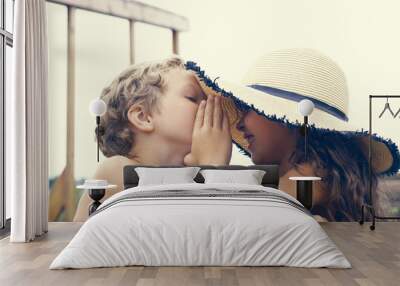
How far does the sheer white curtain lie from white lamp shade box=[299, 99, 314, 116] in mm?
3083

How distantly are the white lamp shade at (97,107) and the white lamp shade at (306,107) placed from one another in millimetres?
2457

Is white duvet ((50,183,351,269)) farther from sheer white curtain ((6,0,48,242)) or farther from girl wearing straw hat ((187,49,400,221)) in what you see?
girl wearing straw hat ((187,49,400,221))

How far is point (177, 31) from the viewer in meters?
7.54

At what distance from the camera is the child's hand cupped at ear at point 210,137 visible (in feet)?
24.2

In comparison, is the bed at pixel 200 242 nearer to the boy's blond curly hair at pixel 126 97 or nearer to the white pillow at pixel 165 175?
the white pillow at pixel 165 175

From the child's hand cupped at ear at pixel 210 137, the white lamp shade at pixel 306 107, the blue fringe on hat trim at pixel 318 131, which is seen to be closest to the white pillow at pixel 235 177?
the child's hand cupped at ear at pixel 210 137

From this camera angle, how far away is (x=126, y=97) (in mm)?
7457

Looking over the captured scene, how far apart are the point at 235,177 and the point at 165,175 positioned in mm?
823

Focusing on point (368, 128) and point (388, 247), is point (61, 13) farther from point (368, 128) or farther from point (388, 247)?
point (388, 247)

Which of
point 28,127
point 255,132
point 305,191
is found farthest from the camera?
point 255,132

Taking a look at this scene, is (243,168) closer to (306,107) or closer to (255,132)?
(255,132)

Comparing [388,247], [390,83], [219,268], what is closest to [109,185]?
[219,268]

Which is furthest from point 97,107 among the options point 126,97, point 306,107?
point 306,107

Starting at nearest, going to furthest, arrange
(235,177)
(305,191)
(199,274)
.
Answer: (199,274) → (235,177) → (305,191)
